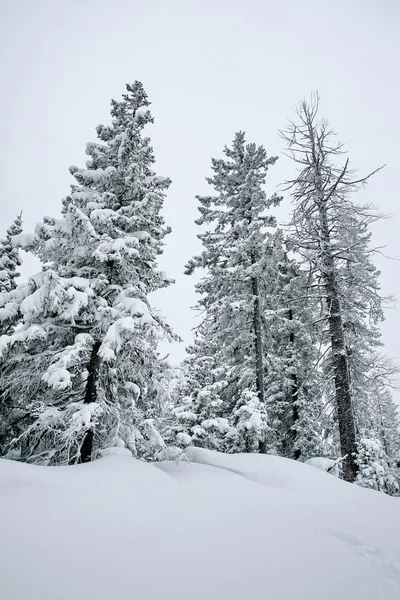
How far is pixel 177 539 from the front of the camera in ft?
11.7

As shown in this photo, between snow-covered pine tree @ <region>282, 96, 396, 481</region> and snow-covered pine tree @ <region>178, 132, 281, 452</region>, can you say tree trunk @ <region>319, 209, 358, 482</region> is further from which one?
snow-covered pine tree @ <region>178, 132, 281, 452</region>

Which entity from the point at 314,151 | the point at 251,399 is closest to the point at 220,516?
the point at 251,399

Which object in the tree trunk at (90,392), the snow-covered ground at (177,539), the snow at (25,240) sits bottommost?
the snow-covered ground at (177,539)

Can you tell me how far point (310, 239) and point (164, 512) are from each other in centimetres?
1027

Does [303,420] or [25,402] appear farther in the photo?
[303,420]

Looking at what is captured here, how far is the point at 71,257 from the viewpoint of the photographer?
8141 mm

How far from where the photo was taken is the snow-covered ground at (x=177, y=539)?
2773mm

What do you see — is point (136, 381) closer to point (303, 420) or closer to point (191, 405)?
point (191, 405)

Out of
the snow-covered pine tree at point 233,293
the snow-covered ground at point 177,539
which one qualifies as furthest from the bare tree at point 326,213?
the snow-covered ground at point 177,539

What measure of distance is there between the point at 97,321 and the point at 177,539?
200 inches

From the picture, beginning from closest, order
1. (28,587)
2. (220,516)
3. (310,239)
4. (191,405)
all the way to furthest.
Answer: (28,587)
(220,516)
(310,239)
(191,405)

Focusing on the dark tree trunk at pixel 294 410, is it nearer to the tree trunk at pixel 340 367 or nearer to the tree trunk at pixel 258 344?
the tree trunk at pixel 258 344

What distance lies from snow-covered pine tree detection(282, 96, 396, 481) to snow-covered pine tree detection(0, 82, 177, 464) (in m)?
5.59

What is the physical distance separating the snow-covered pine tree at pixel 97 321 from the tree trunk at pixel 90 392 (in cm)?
2
